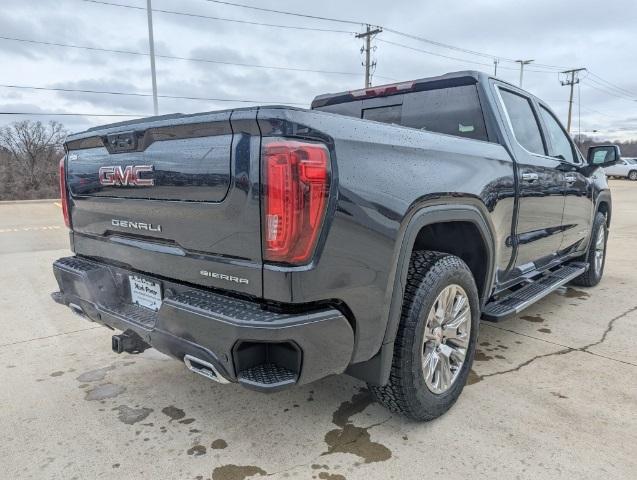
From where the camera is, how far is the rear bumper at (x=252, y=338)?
6.06ft

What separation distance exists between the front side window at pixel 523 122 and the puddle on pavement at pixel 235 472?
2752 mm

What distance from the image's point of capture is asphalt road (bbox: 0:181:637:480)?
228 cm

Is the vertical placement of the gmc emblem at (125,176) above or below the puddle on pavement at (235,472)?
above

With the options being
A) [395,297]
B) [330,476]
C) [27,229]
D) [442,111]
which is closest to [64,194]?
[395,297]

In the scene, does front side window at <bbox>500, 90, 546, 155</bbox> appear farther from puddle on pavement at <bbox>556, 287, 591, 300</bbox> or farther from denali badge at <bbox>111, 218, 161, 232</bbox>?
denali badge at <bbox>111, 218, 161, 232</bbox>

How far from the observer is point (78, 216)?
2920 millimetres

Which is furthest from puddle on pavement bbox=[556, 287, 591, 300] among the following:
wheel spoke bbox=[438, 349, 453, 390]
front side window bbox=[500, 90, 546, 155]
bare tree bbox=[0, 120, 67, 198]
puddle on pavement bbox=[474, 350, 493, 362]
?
bare tree bbox=[0, 120, 67, 198]

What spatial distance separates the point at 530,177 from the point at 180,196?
245 cm

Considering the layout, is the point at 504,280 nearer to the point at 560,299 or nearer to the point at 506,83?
the point at 506,83

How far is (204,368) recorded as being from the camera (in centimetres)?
204

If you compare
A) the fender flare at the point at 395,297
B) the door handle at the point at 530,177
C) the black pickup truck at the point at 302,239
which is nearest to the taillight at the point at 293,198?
the black pickup truck at the point at 302,239

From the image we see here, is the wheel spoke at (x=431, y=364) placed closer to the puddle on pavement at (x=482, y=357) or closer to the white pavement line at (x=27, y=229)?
the puddle on pavement at (x=482, y=357)

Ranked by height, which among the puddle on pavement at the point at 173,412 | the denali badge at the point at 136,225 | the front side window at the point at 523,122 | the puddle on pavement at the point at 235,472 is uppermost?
the front side window at the point at 523,122

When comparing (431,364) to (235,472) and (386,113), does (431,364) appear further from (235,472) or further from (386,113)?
(386,113)
